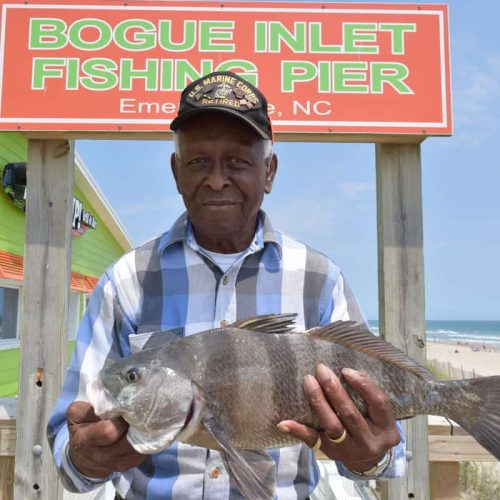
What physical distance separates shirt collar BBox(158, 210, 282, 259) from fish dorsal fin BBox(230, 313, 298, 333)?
53cm

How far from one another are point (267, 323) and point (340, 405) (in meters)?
0.40

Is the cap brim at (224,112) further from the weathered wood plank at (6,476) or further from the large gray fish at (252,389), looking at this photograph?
the weathered wood plank at (6,476)

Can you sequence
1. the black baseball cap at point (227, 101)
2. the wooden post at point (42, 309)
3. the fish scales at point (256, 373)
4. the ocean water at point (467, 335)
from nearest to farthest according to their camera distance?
the fish scales at point (256, 373), the black baseball cap at point (227, 101), the wooden post at point (42, 309), the ocean water at point (467, 335)

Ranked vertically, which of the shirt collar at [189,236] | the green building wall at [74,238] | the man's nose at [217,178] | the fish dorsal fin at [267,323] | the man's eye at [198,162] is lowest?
the fish dorsal fin at [267,323]

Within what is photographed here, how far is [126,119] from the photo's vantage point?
3.41 metres

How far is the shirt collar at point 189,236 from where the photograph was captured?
2.48 metres

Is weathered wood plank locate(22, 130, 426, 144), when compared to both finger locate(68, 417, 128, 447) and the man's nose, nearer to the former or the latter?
the man's nose

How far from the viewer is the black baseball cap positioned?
2.24 m

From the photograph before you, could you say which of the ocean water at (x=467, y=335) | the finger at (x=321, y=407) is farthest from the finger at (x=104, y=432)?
the ocean water at (x=467, y=335)

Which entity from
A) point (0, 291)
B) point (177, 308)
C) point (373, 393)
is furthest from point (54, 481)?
point (0, 291)

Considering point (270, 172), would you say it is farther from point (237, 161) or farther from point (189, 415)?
point (189, 415)

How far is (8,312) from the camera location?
376 inches

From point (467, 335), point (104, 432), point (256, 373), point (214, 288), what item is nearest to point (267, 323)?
point (256, 373)

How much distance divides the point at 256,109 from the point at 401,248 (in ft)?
5.50
